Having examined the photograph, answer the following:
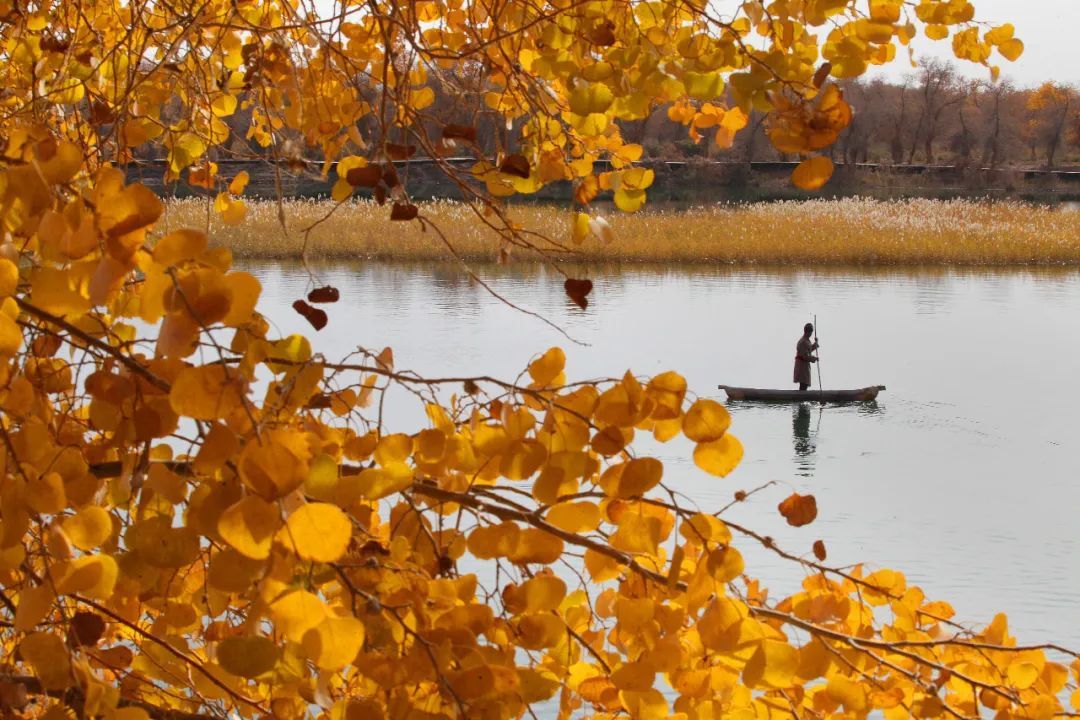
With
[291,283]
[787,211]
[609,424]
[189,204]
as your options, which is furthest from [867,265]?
[609,424]

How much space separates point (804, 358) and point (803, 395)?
195mm

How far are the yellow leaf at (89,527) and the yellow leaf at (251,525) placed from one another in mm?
163

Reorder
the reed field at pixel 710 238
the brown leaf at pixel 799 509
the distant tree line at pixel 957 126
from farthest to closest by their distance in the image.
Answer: the distant tree line at pixel 957 126 → the reed field at pixel 710 238 → the brown leaf at pixel 799 509

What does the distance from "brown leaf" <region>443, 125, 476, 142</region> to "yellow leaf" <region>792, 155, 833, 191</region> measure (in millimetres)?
298

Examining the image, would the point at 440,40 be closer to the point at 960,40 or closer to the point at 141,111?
the point at 141,111

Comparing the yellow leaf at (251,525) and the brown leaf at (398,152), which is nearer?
the yellow leaf at (251,525)

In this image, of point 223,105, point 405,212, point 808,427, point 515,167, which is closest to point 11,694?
point 405,212

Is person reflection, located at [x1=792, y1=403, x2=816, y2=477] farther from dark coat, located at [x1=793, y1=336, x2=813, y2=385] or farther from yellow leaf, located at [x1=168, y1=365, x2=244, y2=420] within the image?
yellow leaf, located at [x1=168, y1=365, x2=244, y2=420]

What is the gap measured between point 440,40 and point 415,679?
0.91 metres

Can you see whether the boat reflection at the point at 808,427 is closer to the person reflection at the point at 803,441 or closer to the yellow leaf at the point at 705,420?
the person reflection at the point at 803,441

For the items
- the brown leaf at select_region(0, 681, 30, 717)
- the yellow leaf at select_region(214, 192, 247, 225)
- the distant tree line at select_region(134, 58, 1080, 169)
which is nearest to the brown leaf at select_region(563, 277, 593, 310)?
the brown leaf at select_region(0, 681, 30, 717)

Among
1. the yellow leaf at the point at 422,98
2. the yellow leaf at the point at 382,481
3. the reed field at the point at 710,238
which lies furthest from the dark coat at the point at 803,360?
the yellow leaf at the point at 382,481

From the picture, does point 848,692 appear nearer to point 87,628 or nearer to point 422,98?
point 87,628

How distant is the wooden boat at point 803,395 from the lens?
5738 mm
